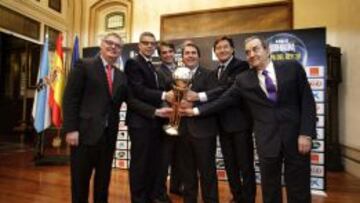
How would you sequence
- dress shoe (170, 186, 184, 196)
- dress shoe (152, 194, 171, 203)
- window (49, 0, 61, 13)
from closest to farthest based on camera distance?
dress shoe (152, 194, 171, 203)
dress shoe (170, 186, 184, 196)
window (49, 0, 61, 13)

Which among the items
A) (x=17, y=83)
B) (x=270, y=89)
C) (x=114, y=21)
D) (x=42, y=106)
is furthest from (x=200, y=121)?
(x=17, y=83)

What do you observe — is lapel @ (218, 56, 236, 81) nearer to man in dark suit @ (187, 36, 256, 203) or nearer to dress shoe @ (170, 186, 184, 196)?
man in dark suit @ (187, 36, 256, 203)

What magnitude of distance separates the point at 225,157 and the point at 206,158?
1.58ft

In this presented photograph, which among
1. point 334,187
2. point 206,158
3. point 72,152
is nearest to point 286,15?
point 334,187

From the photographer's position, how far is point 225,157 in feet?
9.34

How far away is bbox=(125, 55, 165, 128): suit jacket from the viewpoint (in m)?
2.56

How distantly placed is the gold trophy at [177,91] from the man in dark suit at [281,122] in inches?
17.8

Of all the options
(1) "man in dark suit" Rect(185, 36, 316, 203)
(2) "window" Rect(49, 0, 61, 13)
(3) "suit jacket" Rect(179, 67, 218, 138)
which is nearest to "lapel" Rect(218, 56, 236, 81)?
(3) "suit jacket" Rect(179, 67, 218, 138)

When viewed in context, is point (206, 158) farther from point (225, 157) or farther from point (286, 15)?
point (286, 15)

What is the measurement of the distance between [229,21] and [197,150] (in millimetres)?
3952

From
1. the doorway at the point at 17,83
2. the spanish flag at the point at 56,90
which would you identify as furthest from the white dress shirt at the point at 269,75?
the doorway at the point at 17,83

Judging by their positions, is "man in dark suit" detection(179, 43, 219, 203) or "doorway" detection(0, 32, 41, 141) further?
"doorway" detection(0, 32, 41, 141)

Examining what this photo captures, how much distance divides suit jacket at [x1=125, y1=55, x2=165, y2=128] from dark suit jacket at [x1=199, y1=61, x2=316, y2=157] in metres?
0.81

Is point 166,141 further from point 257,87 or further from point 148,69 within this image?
point 257,87
